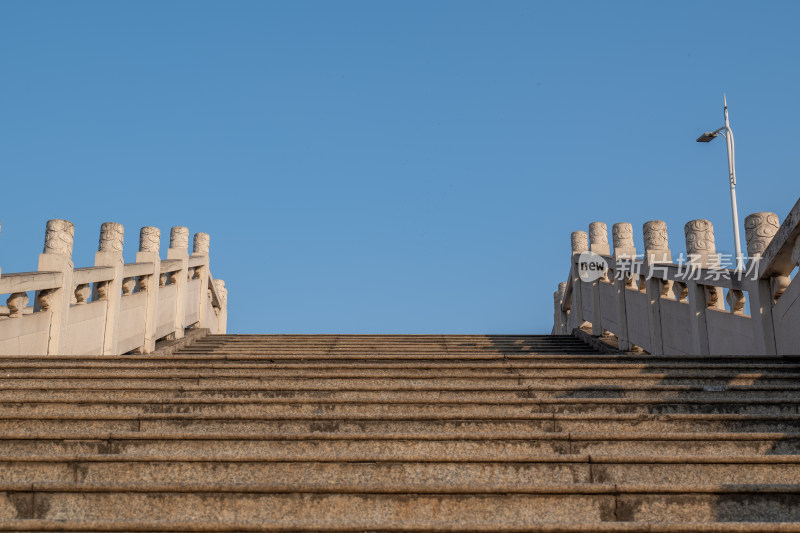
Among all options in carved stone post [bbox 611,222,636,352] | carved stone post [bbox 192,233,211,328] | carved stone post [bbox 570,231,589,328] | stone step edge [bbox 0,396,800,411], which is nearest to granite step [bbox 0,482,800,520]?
stone step edge [bbox 0,396,800,411]

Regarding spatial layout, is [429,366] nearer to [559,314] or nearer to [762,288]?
[762,288]

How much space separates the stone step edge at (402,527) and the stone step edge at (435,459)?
797mm

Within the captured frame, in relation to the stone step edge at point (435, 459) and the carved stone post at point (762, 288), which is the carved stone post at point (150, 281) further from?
the carved stone post at point (762, 288)

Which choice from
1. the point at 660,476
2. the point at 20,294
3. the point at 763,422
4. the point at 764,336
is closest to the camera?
the point at 660,476

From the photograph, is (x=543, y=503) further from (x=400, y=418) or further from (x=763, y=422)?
(x=763, y=422)

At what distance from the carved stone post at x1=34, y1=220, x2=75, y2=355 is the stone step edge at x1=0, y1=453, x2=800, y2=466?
18.6ft

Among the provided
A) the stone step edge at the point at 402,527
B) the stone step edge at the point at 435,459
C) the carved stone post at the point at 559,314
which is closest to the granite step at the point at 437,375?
the stone step edge at the point at 435,459

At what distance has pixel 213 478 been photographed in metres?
4.59

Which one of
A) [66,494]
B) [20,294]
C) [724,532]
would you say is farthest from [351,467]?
[20,294]

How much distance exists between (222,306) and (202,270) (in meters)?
3.37

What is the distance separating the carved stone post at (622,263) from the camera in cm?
1305

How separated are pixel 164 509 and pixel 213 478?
1.45 feet

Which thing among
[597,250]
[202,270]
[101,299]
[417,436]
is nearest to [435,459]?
[417,436]

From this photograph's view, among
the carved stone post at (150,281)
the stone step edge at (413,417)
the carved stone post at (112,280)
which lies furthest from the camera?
the carved stone post at (150,281)
